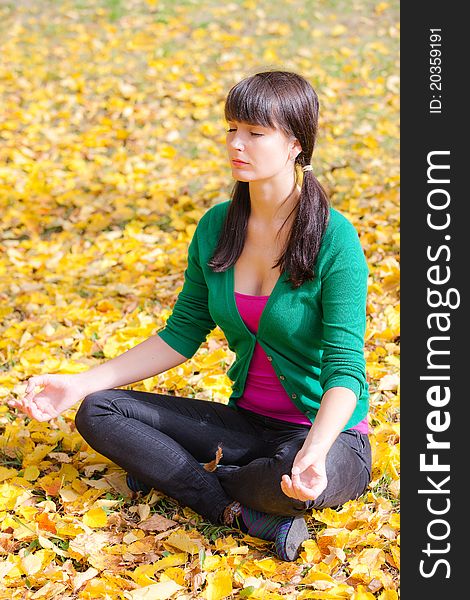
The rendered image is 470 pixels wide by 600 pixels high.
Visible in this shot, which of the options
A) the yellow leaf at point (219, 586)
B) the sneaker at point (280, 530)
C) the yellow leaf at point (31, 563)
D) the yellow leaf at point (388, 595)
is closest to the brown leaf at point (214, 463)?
the sneaker at point (280, 530)

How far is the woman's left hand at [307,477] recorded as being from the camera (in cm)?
244

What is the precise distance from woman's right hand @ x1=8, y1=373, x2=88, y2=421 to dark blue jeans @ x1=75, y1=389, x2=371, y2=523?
5cm

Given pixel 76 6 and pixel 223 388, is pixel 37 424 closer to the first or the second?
pixel 223 388

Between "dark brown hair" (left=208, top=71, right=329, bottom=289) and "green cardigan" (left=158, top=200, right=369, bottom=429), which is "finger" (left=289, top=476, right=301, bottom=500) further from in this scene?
"dark brown hair" (left=208, top=71, right=329, bottom=289)

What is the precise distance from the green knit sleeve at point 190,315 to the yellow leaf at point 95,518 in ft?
1.84

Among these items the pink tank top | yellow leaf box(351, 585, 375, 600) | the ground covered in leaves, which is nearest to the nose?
the ground covered in leaves

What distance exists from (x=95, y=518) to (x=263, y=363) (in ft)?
2.25

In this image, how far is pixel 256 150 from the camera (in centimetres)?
268

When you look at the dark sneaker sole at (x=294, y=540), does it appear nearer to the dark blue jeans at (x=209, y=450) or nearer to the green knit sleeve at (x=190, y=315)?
the dark blue jeans at (x=209, y=450)

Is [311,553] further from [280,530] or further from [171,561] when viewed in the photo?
[171,561]

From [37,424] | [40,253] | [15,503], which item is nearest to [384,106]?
[40,253]

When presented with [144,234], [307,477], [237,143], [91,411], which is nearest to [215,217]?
[237,143]

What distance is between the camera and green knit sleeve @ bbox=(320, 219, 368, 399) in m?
2.64

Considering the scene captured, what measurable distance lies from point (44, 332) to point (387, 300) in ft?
4.99
